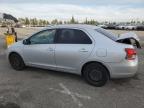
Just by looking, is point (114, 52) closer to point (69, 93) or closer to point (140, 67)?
point (69, 93)

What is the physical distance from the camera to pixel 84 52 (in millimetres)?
5230

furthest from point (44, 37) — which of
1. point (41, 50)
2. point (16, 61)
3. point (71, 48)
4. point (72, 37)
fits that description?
point (16, 61)

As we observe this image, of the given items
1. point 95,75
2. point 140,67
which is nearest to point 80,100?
point 95,75

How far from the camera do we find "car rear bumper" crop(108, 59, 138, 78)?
488cm

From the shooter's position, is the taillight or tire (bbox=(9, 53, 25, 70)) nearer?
the taillight

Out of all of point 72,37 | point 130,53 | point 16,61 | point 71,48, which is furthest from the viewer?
point 16,61

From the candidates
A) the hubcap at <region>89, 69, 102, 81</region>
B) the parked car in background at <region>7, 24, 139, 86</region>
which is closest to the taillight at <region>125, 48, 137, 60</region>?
the parked car in background at <region>7, 24, 139, 86</region>

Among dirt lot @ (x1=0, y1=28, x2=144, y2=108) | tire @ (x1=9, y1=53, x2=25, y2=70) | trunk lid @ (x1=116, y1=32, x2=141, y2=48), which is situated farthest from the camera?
tire @ (x1=9, y1=53, x2=25, y2=70)

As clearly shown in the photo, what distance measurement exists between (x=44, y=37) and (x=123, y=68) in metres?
2.51

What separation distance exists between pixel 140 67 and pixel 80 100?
3.51m

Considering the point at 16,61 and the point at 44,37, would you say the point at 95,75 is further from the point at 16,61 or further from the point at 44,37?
the point at 16,61

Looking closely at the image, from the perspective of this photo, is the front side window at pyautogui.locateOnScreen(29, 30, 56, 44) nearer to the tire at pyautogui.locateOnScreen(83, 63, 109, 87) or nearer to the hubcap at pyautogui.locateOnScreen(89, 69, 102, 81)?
the tire at pyautogui.locateOnScreen(83, 63, 109, 87)

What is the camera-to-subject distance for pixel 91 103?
169 inches

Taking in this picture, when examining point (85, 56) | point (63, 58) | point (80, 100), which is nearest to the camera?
point (80, 100)
